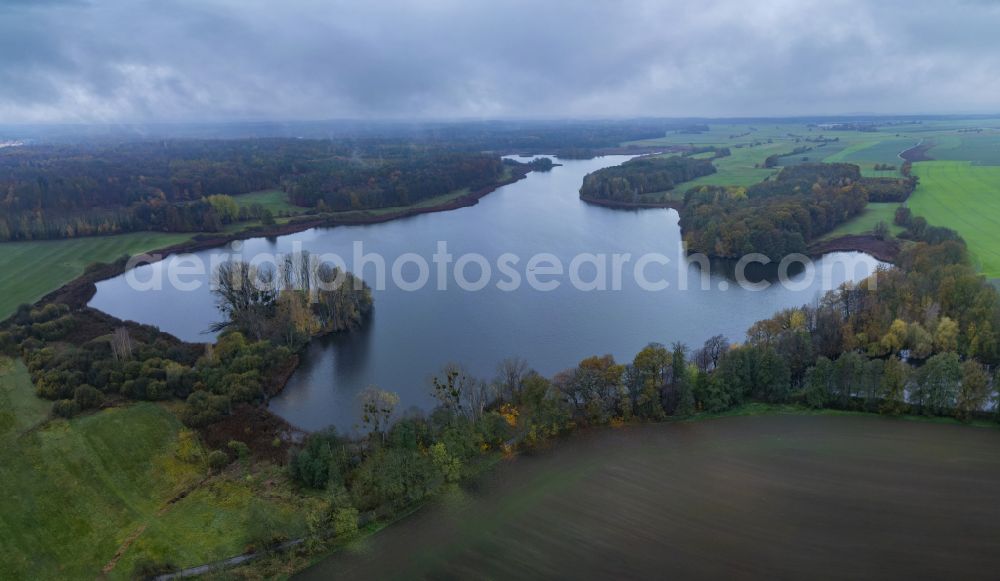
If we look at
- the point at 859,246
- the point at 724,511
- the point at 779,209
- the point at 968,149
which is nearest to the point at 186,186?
the point at 779,209

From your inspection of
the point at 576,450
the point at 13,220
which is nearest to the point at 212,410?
the point at 576,450

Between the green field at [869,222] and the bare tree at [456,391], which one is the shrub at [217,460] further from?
the green field at [869,222]

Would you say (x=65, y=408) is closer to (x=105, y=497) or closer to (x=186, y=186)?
(x=105, y=497)

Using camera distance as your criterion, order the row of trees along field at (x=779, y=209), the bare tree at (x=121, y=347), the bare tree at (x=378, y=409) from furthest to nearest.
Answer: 1. the row of trees along field at (x=779, y=209)
2. the bare tree at (x=121, y=347)
3. the bare tree at (x=378, y=409)

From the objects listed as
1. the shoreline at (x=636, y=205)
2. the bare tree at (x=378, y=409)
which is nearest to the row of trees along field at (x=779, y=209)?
the shoreline at (x=636, y=205)

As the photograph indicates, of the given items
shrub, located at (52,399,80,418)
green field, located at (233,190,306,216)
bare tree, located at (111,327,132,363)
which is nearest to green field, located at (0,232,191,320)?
green field, located at (233,190,306,216)

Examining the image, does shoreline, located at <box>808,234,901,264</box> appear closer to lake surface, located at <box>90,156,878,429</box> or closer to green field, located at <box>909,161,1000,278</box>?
lake surface, located at <box>90,156,878,429</box>
